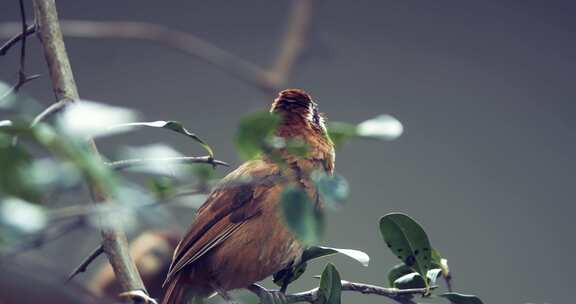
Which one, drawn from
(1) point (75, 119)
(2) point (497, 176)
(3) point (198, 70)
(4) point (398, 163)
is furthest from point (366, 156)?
(1) point (75, 119)

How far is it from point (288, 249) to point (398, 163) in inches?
107

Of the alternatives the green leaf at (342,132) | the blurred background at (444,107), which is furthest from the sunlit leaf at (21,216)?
the blurred background at (444,107)

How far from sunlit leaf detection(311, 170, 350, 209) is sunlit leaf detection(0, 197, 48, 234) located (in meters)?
0.22

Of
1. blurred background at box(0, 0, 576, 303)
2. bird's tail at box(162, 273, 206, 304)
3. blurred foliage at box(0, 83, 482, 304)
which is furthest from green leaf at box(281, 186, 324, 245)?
blurred background at box(0, 0, 576, 303)

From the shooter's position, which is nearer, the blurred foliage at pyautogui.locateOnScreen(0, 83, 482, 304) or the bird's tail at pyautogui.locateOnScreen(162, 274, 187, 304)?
the blurred foliage at pyautogui.locateOnScreen(0, 83, 482, 304)

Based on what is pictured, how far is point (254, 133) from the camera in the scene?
0.61m

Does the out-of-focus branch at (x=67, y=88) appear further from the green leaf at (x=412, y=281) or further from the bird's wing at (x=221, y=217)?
the bird's wing at (x=221, y=217)

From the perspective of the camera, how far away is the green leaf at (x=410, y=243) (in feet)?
3.68

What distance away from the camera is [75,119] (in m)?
0.55

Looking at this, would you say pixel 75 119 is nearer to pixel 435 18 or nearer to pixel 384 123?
pixel 384 123

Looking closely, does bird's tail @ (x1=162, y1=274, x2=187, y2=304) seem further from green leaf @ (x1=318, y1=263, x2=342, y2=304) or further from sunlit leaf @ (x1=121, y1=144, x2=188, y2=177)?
sunlit leaf @ (x1=121, y1=144, x2=188, y2=177)

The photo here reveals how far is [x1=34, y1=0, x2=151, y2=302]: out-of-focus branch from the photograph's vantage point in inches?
37.6

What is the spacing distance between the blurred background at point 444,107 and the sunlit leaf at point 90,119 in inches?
132

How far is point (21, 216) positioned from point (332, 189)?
242 millimetres
